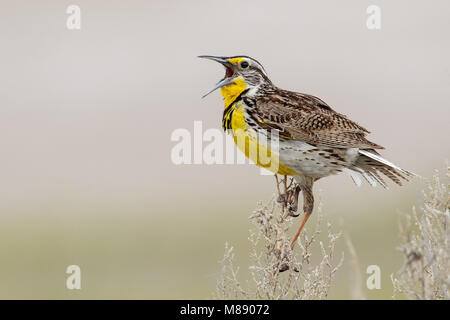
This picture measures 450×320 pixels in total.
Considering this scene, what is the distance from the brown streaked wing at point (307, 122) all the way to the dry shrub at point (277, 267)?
1.86 feet

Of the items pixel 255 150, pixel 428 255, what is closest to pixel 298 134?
pixel 255 150

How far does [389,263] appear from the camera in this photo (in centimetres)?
1423

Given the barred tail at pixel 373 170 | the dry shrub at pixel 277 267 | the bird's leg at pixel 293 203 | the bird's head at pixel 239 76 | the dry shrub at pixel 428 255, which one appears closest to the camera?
the dry shrub at pixel 428 255

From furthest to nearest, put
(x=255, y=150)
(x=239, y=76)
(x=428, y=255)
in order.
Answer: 1. (x=239, y=76)
2. (x=255, y=150)
3. (x=428, y=255)

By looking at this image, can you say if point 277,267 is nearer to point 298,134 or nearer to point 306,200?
point 306,200

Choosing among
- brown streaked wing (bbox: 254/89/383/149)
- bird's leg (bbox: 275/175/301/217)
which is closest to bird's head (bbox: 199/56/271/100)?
brown streaked wing (bbox: 254/89/383/149)

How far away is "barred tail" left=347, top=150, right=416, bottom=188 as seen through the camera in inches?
215

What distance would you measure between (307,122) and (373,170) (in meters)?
0.45

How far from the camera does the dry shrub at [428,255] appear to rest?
4.08 m

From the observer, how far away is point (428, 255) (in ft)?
14.2

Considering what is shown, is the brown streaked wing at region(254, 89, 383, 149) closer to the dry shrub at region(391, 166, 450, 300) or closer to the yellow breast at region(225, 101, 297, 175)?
the yellow breast at region(225, 101, 297, 175)

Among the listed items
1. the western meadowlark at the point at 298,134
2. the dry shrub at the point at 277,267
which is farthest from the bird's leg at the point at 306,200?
the dry shrub at the point at 277,267

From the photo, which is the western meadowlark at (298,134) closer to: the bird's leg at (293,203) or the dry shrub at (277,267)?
the bird's leg at (293,203)
